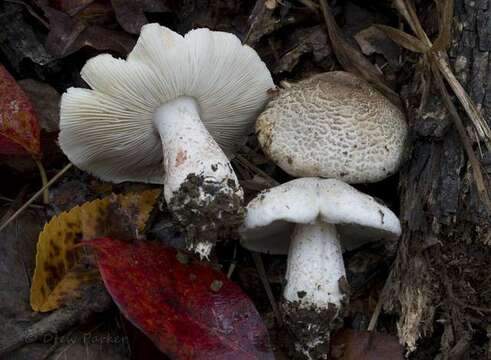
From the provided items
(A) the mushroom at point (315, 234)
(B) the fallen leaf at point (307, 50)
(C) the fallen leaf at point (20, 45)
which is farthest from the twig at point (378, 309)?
(C) the fallen leaf at point (20, 45)

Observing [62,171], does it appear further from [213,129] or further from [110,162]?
[213,129]

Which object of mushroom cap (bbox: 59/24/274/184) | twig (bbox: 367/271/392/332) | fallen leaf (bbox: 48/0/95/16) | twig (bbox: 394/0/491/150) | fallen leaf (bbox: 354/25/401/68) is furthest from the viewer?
fallen leaf (bbox: 48/0/95/16)

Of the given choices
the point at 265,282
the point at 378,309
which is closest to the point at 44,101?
the point at 265,282

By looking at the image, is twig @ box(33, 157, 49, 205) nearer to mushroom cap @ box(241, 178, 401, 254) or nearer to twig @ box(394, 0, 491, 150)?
mushroom cap @ box(241, 178, 401, 254)

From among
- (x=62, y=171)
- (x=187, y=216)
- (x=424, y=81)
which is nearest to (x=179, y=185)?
(x=187, y=216)

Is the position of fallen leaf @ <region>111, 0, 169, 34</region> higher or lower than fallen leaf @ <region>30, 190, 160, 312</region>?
higher

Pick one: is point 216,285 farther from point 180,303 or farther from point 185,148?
point 185,148

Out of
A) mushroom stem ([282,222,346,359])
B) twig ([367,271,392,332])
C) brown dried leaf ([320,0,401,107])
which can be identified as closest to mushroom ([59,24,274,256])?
mushroom stem ([282,222,346,359])
